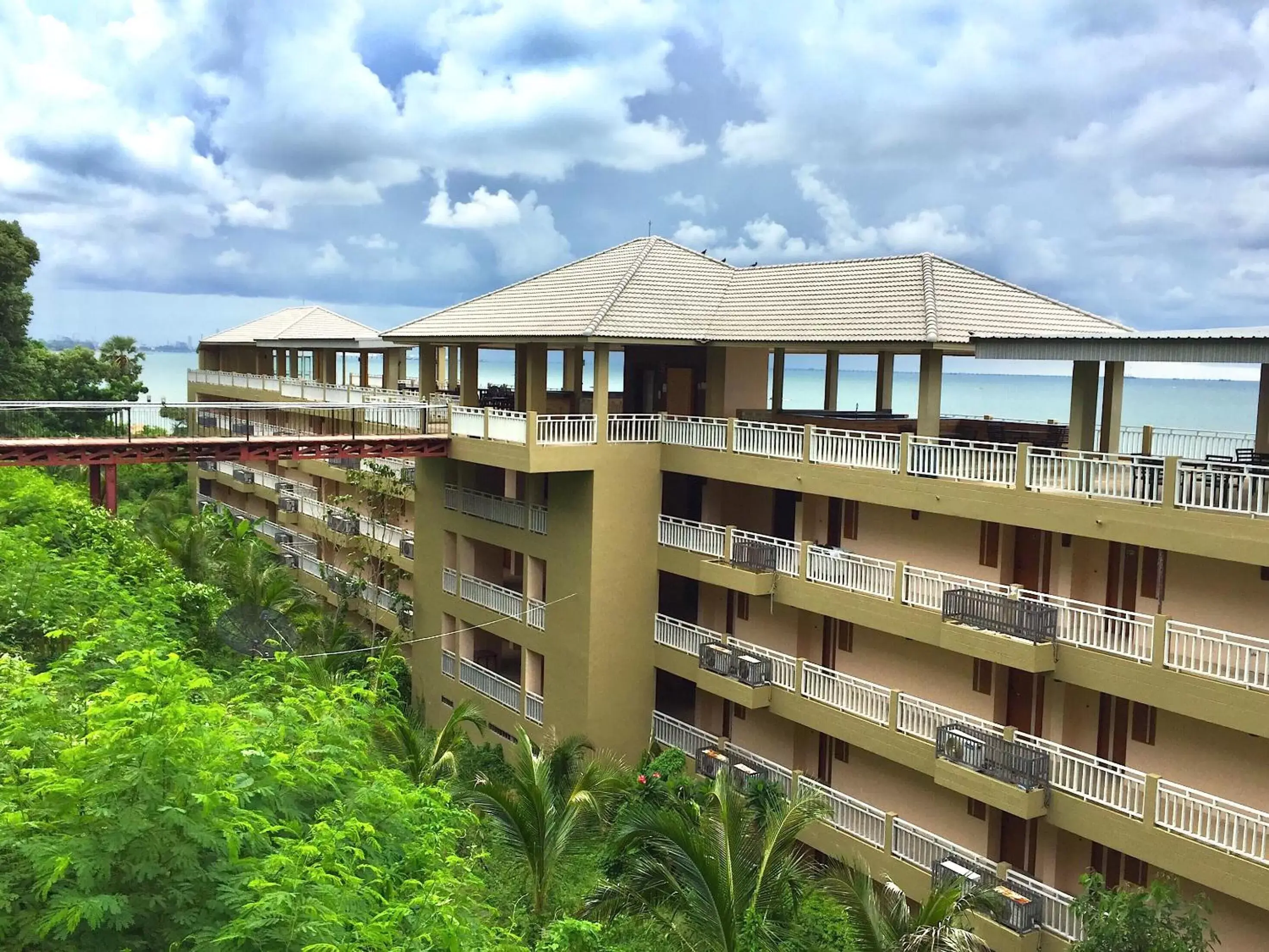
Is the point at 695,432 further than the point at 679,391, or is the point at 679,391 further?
the point at 679,391

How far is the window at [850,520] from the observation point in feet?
79.5

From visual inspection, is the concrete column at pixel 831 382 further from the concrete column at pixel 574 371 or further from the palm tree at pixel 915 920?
the palm tree at pixel 915 920

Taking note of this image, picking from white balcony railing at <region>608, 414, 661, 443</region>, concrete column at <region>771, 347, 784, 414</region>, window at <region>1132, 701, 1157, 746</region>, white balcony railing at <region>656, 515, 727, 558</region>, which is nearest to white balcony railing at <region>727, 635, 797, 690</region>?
white balcony railing at <region>656, 515, 727, 558</region>

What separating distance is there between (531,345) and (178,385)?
605 feet

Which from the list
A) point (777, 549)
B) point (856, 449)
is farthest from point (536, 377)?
point (856, 449)

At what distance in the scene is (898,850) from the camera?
20.7 metres

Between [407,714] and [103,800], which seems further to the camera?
[407,714]

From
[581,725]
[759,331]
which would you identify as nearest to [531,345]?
[759,331]

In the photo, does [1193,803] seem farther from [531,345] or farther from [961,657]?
[531,345]

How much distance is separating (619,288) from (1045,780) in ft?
53.0

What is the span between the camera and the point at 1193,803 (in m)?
16.2

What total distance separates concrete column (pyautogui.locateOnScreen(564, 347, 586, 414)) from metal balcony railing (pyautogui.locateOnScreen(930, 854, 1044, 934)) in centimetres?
1789

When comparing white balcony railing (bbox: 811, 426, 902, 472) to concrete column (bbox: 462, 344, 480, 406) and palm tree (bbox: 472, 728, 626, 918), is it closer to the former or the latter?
palm tree (bbox: 472, 728, 626, 918)

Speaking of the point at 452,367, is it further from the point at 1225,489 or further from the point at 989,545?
the point at 1225,489
